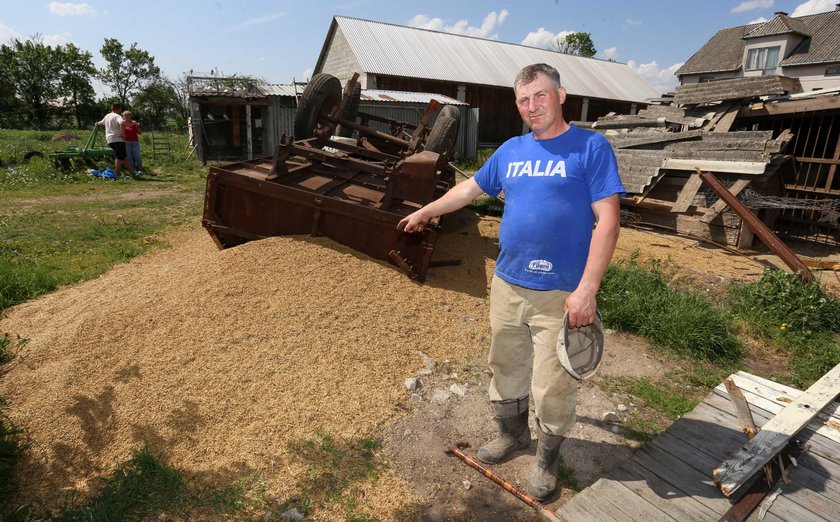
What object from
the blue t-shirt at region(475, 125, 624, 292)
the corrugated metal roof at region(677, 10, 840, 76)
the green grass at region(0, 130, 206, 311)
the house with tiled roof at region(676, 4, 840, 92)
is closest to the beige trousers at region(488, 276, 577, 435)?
the blue t-shirt at region(475, 125, 624, 292)

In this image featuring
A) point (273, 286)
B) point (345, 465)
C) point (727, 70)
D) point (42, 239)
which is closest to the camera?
point (345, 465)

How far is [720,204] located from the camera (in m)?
8.34

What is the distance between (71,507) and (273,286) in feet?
7.58

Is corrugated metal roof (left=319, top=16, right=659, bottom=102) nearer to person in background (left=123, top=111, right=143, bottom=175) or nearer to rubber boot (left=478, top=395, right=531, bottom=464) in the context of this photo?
person in background (left=123, top=111, right=143, bottom=175)

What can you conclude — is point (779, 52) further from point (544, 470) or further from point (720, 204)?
point (544, 470)

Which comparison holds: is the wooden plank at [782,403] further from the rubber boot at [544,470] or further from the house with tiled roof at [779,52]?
the house with tiled roof at [779,52]

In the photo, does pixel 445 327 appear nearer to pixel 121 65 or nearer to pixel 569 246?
pixel 569 246

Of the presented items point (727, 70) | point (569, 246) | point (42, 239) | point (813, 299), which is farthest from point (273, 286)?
point (727, 70)

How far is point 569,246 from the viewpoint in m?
2.43

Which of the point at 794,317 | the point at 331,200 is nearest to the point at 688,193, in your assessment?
the point at 794,317

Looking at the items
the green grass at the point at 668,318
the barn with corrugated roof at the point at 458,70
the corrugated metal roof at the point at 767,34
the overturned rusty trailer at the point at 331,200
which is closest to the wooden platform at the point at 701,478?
the green grass at the point at 668,318

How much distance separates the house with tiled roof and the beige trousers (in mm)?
34261

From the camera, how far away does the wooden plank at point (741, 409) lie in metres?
2.85

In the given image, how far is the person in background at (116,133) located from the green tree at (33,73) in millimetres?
29406
